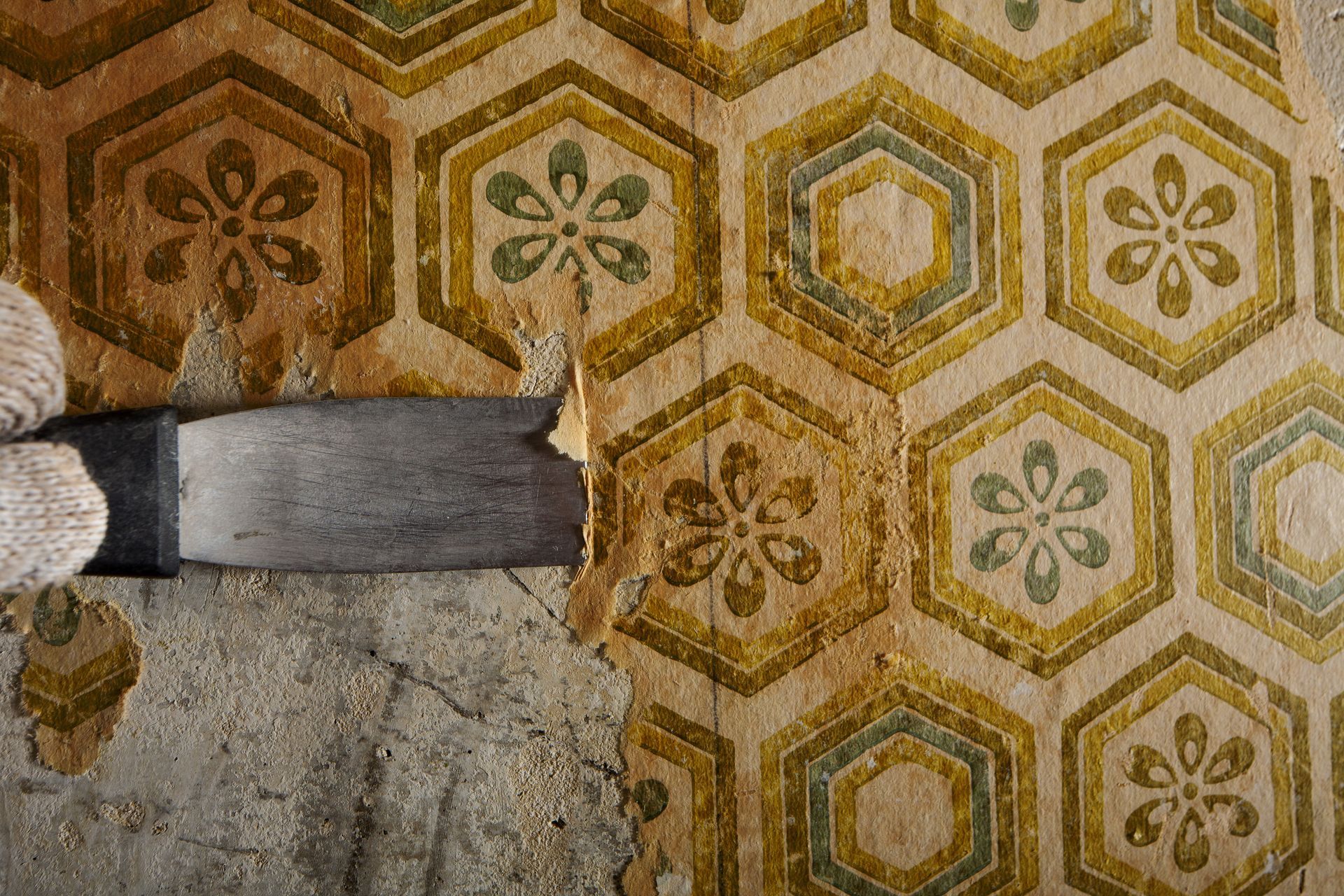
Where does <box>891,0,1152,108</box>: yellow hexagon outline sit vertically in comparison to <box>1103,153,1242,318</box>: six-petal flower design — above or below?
above

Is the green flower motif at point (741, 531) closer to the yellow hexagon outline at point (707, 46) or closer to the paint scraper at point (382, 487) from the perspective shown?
the paint scraper at point (382, 487)

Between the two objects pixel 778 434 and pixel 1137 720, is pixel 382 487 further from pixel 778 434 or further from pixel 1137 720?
pixel 1137 720

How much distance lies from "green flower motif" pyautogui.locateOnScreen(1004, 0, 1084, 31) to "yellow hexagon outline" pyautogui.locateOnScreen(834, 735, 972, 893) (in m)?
0.74

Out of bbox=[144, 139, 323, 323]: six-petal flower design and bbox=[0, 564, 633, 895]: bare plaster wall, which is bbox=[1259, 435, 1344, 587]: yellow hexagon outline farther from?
bbox=[144, 139, 323, 323]: six-petal flower design

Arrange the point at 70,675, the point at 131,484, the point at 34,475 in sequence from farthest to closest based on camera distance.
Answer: the point at 70,675, the point at 131,484, the point at 34,475

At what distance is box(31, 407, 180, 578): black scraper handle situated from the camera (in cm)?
79

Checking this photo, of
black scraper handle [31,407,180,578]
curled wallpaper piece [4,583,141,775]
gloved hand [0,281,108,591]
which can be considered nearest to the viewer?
gloved hand [0,281,108,591]

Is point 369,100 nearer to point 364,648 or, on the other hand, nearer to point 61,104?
point 61,104

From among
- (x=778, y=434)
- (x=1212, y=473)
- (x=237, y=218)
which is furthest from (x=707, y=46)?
(x=1212, y=473)

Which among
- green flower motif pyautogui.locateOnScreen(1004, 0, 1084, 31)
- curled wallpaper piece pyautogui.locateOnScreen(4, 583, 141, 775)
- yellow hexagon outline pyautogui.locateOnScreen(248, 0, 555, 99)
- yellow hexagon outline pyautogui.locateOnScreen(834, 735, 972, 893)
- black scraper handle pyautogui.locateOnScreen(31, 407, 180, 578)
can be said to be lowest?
yellow hexagon outline pyautogui.locateOnScreen(834, 735, 972, 893)

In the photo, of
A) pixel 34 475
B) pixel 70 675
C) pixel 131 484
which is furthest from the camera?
pixel 70 675

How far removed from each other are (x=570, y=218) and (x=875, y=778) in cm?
66

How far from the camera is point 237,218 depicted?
917 millimetres

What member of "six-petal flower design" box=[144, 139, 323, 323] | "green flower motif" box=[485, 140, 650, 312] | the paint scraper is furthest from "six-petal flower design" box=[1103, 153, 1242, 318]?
"six-petal flower design" box=[144, 139, 323, 323]
